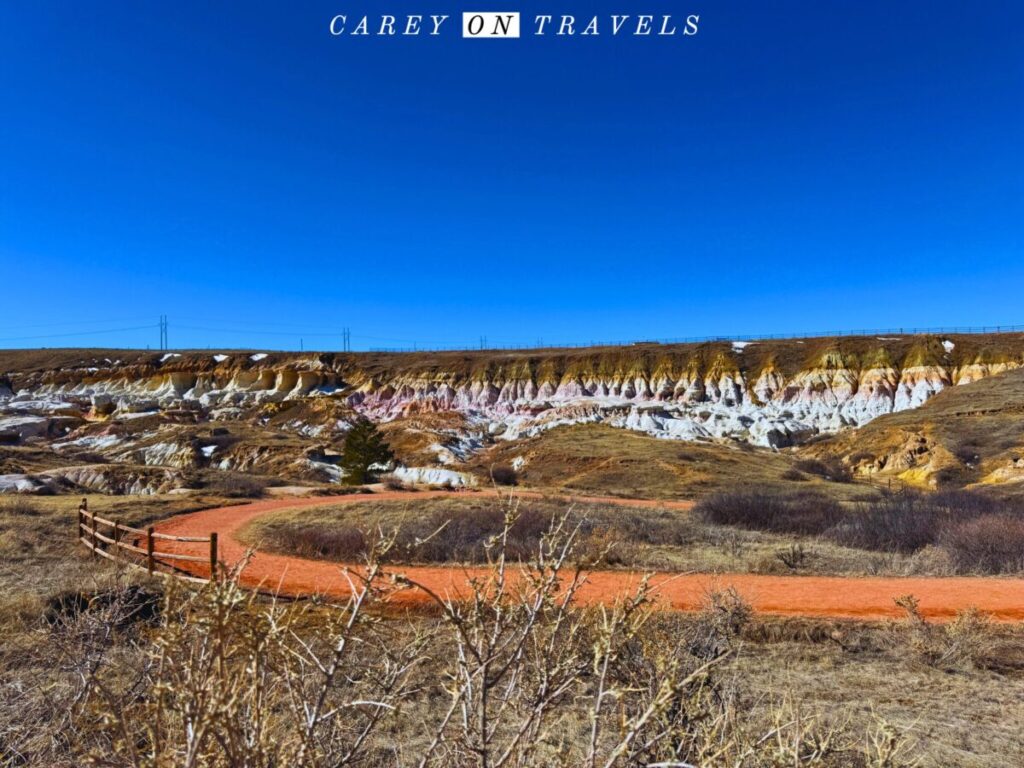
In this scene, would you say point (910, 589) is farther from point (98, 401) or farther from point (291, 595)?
point (98, 401)

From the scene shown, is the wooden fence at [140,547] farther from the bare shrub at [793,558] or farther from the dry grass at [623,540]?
the bare shrub at [793,558]

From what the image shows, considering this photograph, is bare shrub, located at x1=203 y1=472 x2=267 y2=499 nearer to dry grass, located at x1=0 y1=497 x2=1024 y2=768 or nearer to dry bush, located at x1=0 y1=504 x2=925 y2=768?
dry grass, located at x1=0 y1=497 x2=1024 y2=768

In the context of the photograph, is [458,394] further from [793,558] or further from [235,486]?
[793,558]

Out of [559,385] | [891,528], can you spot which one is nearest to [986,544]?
[891,528]

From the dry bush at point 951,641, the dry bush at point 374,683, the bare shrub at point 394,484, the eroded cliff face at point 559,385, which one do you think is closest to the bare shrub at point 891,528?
the dry bush at point 951,641

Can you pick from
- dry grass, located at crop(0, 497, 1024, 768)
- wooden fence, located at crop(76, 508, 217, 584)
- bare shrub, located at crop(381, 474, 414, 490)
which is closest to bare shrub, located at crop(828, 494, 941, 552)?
dry grass, located at crop(0, 497, 1024, 768)

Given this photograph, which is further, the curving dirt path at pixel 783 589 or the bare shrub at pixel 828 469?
the bare shrub at pixel 828 469
